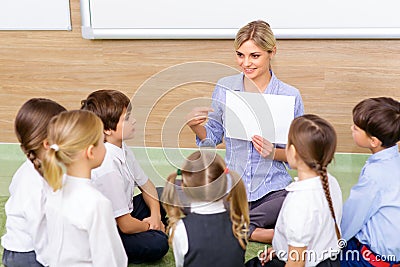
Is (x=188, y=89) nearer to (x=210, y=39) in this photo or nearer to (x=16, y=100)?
(x=210, y=39)

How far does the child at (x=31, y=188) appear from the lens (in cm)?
160

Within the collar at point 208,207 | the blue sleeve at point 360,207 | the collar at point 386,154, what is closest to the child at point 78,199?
the collar at point 208,207

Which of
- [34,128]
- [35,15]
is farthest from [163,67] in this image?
[34,128]

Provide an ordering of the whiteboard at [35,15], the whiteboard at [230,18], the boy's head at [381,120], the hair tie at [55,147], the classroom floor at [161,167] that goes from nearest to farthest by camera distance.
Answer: the hair tie at [55,147], the boy's head at [381,120], the classroom floor at [161,167], the whiteboard at [230,18], the whiteboard at [35,15]

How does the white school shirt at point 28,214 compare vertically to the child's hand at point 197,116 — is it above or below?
below

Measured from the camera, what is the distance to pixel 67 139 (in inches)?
56.6

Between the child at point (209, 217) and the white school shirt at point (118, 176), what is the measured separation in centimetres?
32

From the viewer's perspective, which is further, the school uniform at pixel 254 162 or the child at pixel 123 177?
the school uniform at pixel 254 162

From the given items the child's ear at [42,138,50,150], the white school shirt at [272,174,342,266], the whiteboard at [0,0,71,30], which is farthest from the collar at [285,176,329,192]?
the whiteboard at [0,0,71,30]

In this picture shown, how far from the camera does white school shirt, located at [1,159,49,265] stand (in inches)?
63.1

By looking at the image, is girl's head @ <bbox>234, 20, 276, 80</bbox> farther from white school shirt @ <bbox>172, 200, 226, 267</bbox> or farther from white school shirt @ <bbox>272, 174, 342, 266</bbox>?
white school shirt @ <bbox>172, 200, 226, 267</bbox>

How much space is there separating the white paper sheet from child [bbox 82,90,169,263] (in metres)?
0.32

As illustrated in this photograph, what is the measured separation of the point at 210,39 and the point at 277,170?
0.70 meters

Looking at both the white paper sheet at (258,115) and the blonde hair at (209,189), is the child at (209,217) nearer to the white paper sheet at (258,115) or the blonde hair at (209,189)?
the blonde hair at (209,189)
